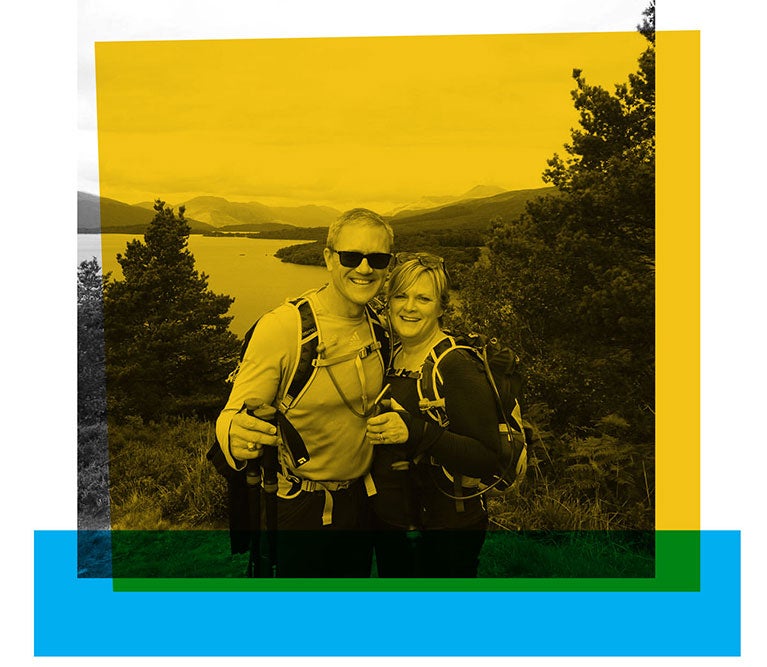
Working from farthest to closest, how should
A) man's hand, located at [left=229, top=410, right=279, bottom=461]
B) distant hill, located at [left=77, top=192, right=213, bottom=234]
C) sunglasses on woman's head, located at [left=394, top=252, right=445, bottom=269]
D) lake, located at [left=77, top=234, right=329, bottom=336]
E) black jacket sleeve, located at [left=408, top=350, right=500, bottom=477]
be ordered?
distant hill, located at [left=77, top=192, right=213, bottom=234]
lake, located at [left=77, top=234, right=329, bottom=336]
sunglasses on woman's head, located at [left=394, top=252, right=445, bottom=269]
black jacket sleeve, located at [left=408, top=350, right=500, bottom=477]
man's hand, located at [left=229, top=410, right=279, bottom=461]

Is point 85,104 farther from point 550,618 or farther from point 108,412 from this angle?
point 550,618

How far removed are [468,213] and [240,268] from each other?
1.26 meters

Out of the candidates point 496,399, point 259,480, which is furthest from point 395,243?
point 259,480

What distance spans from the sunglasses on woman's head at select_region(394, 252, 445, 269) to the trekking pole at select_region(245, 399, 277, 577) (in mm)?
971

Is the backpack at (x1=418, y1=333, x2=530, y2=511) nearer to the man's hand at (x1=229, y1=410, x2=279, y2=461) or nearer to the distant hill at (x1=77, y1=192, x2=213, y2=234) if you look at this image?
the man's hand at (x1=229, y1=410, x2=279, y2=461)

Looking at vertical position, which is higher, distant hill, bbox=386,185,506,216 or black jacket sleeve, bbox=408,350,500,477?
distant hill, bbox=386,185,506,216

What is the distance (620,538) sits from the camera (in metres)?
4.59

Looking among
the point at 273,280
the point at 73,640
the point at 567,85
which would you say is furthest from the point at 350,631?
the point at 567,85

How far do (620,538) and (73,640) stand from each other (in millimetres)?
3050

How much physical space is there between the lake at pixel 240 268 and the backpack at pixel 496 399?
2.70ft

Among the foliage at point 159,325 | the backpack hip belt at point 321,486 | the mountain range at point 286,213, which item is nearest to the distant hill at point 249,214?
the mountain range at point 286,213

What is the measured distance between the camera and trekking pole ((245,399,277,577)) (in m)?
3.99

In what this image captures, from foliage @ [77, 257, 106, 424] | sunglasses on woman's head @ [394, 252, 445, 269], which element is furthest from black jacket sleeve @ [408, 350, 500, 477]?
foliage @ [77, 257, 106, 424]

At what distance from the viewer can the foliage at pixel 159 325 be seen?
182 inches
